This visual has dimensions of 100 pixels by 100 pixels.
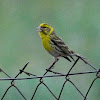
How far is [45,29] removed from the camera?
86.7 inches

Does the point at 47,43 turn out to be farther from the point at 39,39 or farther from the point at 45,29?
the point at 39,39

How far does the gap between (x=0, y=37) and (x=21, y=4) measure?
13.9 inches

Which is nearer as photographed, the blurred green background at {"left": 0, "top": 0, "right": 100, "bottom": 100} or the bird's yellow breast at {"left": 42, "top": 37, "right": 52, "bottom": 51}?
the bird's yellow breast at {"left": 42, "top": 37, "right": 52, "bottom": 51}

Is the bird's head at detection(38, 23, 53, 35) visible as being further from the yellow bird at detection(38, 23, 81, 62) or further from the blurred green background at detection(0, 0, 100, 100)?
the blurred green background at detection(0, 0, 100, 100)

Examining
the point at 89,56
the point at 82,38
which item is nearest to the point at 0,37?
the point at 82,38

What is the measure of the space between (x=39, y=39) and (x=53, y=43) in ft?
4.37

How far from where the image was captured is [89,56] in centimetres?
334

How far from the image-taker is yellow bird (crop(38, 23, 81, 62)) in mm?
2137

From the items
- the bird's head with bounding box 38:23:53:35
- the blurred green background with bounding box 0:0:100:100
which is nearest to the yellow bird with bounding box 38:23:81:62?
the bird's head with bounding box 38:23:53:35

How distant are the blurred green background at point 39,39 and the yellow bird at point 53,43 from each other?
54 centimetres

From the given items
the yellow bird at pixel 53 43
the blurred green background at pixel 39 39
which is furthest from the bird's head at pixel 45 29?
the blurred green background at pixel 39 39

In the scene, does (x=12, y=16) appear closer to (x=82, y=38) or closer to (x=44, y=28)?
(x=82, y=38)

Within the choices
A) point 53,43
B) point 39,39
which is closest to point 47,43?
point 53,43

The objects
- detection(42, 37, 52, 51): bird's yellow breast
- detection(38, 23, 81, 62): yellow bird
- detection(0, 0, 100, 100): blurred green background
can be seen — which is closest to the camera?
detection(38, 23, 81, 62): yellow bird
